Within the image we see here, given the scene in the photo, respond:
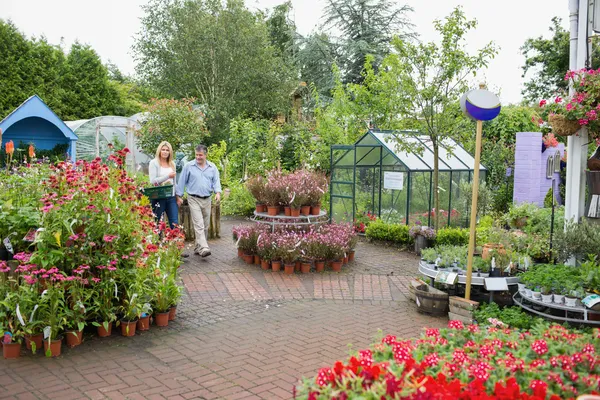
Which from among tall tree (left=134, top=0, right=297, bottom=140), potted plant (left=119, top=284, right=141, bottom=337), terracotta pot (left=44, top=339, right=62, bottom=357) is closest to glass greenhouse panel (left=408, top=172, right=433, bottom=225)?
potted plant (left=119, top=284, right=141, bottom=337)

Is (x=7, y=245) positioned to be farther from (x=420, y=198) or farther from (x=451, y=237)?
(x=420, y=198)

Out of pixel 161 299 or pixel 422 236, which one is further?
pixel 422 236

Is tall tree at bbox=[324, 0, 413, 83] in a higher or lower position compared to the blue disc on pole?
higher

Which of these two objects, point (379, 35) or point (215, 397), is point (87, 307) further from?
point (379, 35)

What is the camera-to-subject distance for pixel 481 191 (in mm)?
11766

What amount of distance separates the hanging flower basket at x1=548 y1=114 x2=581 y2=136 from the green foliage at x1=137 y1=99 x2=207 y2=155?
38.3 feet

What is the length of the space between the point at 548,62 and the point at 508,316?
23.9 m

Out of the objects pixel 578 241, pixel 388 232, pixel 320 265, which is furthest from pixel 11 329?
pixel 388 232

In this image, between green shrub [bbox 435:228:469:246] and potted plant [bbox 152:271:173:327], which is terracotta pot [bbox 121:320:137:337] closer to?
potted plant [bbox 152:271:173:327]

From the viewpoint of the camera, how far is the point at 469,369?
2.62 m

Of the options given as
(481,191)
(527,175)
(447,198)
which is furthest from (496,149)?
(447,198)

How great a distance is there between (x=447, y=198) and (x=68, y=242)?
8.51m

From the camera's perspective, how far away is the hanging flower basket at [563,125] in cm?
590

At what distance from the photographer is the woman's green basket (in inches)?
321
